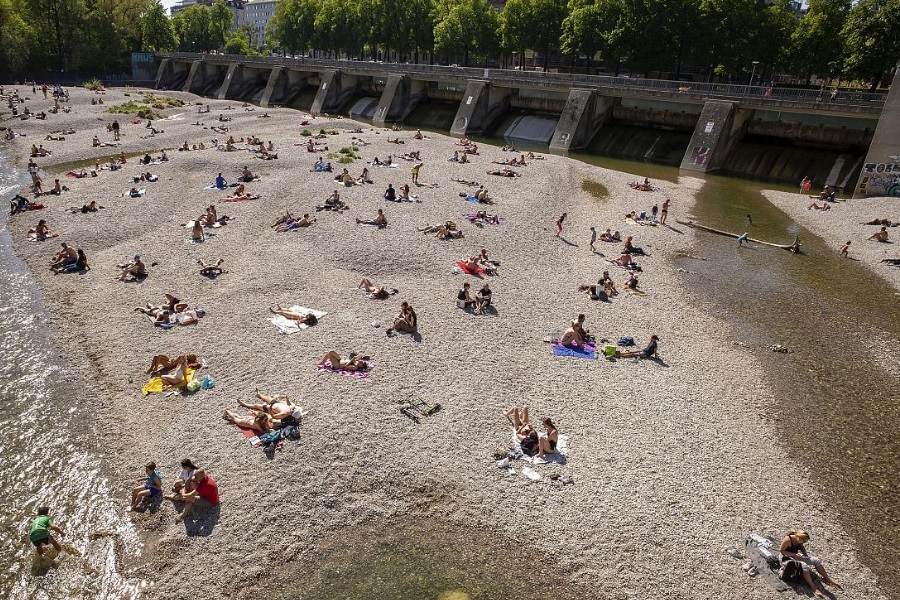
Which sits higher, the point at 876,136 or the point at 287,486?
the point at 876,136

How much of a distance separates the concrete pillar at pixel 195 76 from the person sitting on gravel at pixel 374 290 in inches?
3658

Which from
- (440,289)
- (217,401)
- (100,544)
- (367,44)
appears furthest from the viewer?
(367,44)

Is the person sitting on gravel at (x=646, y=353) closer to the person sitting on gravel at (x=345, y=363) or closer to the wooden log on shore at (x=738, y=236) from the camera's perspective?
the person sitting on gravel at (x=345, y=363)

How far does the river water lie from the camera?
10.9 meters

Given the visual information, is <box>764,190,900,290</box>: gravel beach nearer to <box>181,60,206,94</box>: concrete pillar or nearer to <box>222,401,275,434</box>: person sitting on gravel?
<box>222,401,275,434</box>: person sitting on gravel

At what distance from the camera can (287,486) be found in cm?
1270

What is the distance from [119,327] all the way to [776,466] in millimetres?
21149

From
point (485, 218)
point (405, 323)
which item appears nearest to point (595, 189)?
point (485, 218)

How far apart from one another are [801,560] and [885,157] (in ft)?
129

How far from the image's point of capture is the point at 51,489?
13125mm

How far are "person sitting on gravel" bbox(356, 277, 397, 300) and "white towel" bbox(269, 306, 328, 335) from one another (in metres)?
2.26

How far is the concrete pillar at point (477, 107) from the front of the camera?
206 feet

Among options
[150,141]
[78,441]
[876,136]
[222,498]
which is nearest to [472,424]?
[222,498]

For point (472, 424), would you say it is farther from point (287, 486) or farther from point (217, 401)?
point (217, 401)
